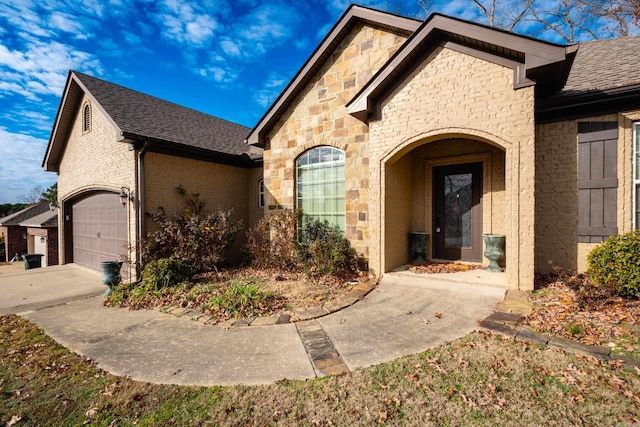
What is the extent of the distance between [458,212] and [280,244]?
523cm

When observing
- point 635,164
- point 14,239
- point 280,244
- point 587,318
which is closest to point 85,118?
point 280,244

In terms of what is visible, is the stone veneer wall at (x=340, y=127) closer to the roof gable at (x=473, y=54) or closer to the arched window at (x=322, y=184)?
the arched window at (x=322, y=184)

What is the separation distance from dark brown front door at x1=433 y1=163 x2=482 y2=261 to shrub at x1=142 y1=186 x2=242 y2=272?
6.28 m

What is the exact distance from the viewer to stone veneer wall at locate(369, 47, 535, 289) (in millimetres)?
5285

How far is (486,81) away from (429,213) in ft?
12.0

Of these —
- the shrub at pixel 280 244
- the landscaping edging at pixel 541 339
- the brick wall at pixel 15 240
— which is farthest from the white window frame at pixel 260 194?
the brick wall at pixel 15 240

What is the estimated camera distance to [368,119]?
6945 mm

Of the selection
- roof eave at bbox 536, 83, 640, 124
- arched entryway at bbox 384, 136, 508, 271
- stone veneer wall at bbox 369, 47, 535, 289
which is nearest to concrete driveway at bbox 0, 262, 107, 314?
stone veneer wall at bbox 369, 47, 535, 289

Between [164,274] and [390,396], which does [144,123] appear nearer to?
[164,274]

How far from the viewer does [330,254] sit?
7.04m

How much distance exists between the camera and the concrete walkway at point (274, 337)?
11.3 ft

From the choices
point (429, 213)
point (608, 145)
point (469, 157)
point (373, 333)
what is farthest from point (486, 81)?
point (373, 333)

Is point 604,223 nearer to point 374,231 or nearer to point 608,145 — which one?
point 608,145

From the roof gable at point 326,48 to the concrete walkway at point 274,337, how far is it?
6.13 metres
